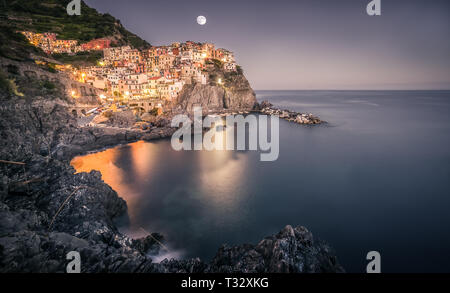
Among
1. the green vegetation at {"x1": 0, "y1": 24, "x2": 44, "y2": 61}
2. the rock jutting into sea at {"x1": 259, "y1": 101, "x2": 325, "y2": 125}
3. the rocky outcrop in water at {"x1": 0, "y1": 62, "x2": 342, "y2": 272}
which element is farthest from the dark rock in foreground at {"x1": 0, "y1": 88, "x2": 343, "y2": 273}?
the rock jutting into sea at {"x1": 259, "y1": 101, "x2": 325, "y2": 125}

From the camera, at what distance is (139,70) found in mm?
46344

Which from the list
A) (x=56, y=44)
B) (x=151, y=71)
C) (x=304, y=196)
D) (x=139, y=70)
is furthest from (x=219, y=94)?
(x=56, y=44)

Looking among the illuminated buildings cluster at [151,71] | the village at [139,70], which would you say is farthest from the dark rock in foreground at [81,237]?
the illuminated buildings cluster at [151,71]

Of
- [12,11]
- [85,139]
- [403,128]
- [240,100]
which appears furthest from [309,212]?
[12,11]

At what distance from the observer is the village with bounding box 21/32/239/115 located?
119ft

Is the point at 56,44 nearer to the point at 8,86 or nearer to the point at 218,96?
the point at 8,86

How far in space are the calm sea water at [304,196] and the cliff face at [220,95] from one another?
57.4 ft

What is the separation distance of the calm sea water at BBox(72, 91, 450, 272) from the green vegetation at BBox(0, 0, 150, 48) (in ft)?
173

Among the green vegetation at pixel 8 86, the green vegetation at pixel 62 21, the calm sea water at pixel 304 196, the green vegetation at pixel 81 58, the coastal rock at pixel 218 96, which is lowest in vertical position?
the calm sea water at pixel 304 196

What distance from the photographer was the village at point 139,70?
36.3 m

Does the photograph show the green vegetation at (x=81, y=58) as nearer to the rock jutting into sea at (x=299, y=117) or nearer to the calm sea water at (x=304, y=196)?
the calm sea water at (x=304, y=196)

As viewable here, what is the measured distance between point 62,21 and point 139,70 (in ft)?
125

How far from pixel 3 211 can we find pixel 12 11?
78271 millimetres
